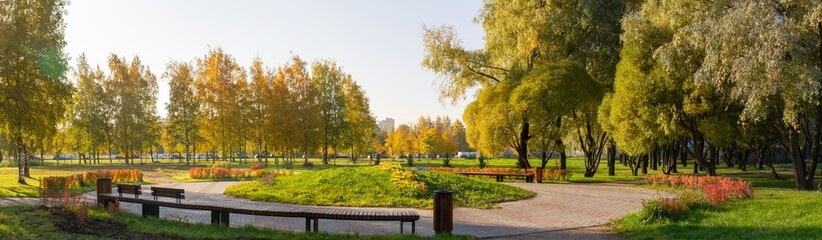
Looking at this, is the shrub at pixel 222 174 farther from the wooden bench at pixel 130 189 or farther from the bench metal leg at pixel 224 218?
the bench metal leg at pixel 224 218

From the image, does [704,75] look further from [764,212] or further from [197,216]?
[197,216]

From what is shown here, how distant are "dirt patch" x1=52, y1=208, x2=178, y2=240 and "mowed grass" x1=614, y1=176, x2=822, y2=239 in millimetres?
9217

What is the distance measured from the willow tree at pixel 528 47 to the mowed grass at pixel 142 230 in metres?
20.7

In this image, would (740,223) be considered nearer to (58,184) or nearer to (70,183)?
(58,184)

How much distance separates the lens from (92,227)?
32.7 ft

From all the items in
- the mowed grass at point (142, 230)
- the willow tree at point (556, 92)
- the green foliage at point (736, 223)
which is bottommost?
the green foliage at point (736, 223)

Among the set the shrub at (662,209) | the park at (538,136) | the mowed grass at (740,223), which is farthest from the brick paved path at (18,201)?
the shrub at (662,209)

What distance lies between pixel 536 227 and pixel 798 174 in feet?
51.4

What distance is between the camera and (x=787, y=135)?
74.4 ft

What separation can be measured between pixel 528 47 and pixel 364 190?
643 inches

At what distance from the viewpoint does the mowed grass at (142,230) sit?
8977mm

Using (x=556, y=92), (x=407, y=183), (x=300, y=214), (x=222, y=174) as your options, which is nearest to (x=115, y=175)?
(x=222, y=174)

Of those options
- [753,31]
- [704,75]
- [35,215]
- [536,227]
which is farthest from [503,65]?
→ [35,215]

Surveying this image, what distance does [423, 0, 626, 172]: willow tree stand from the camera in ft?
97.6
